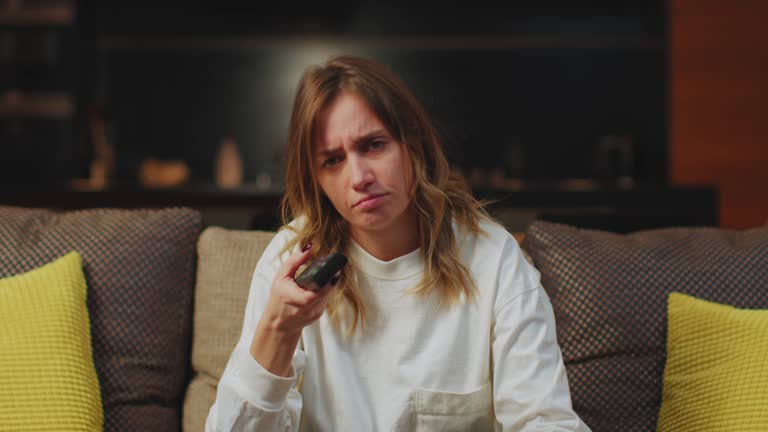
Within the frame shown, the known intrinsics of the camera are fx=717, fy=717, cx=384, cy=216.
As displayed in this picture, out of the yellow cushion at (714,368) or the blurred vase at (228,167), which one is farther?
the blurred vase at (228,167)

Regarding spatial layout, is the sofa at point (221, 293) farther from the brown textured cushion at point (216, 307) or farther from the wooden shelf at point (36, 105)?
the wooden shelf at point (36, 105)

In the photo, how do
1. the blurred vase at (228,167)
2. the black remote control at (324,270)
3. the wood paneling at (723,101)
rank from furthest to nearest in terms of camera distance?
the blurred vase at (228,167) < the wood paneling at (723,101) < the black remote control at (324,270)

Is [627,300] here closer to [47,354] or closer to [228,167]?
[47,354]

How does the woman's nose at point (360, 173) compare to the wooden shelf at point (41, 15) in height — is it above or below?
below

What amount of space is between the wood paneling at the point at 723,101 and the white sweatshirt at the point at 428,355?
319 cm

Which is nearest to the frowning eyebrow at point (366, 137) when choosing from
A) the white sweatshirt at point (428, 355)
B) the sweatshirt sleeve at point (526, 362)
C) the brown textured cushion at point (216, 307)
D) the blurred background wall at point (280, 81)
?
the white sweatshirt at point (428, 355)

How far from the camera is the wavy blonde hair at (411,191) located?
1212mm

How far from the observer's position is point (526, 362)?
3.80 feet

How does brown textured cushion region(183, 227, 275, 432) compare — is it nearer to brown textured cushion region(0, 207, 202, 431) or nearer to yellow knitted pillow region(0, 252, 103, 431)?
brown textured cushion region(0, 207, 202, 431)

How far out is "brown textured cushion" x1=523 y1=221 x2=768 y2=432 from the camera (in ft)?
4.53

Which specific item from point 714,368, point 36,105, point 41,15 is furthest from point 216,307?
point 41,15

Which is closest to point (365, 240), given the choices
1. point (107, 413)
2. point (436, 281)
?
point (436, 281)

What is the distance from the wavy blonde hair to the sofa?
0.92 feet

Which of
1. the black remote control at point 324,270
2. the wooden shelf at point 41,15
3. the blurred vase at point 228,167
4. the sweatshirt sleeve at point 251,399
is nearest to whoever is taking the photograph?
the black remote control at point 324,270
